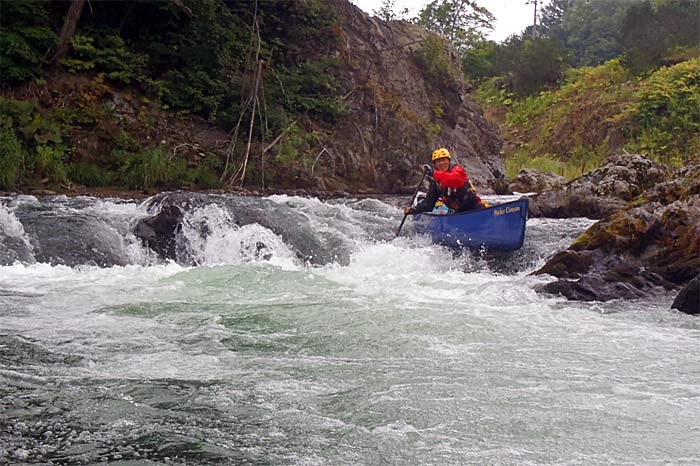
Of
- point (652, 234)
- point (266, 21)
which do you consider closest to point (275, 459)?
point (652, 234)

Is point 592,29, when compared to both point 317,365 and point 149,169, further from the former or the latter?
point 317,365

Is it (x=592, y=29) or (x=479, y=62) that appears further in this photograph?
(x=592, y=29)

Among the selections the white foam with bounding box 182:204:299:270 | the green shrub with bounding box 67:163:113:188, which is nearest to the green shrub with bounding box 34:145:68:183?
the green shrub with bounding box 67:163:113:188

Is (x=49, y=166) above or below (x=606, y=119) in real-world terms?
below

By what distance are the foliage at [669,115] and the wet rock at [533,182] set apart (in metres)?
5.50

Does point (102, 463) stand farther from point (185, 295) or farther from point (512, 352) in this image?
point (185, 295)

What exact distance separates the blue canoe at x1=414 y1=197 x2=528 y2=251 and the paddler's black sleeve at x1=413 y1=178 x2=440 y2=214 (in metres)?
0.49

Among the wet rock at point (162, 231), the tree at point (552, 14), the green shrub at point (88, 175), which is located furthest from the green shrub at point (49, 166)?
the tree at point (552, 14)

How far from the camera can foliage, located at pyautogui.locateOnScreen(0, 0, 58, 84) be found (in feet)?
46.4

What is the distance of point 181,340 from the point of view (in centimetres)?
511

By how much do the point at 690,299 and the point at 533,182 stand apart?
12913 mm

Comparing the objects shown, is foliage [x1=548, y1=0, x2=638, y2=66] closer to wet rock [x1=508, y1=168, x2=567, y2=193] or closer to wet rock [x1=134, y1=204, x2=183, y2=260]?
wet rock [x1=508, y1=168, x2=567, y2=193]

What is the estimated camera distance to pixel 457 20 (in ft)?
128

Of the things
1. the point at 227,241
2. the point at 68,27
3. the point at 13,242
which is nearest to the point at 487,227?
the point at 227,241
